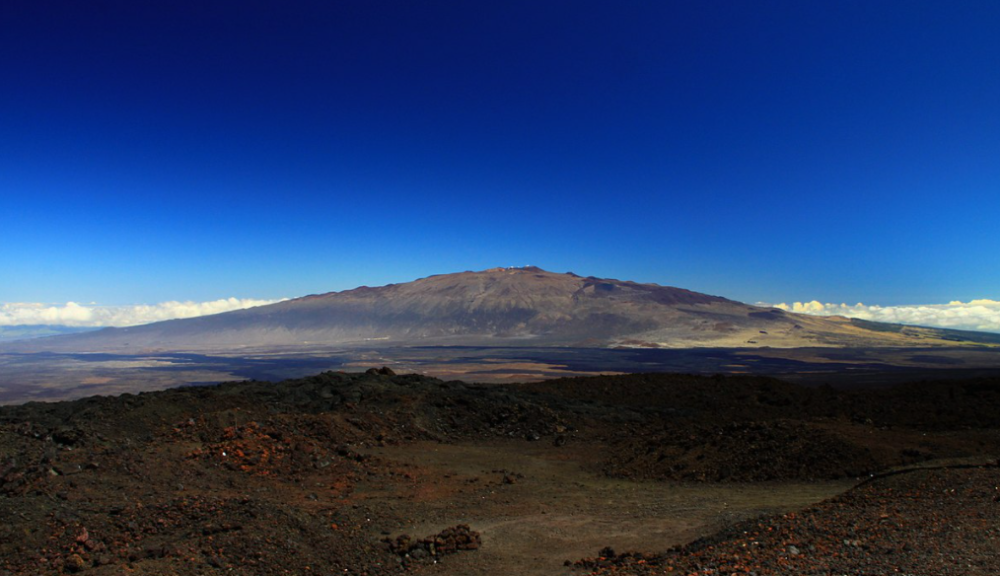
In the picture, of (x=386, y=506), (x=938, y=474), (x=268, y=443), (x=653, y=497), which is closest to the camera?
(x=938, y=474)

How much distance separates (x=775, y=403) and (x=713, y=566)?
21.9 metres

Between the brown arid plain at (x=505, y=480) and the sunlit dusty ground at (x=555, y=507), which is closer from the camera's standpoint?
the brown arid plain at (x=505, y=480)

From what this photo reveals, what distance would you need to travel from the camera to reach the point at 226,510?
844 centimetres

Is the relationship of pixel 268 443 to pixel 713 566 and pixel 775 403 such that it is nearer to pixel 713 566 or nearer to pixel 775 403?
pixel 713 566

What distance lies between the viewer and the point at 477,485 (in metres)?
13.3

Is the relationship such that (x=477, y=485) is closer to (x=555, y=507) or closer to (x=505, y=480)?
(x=505, y=480)

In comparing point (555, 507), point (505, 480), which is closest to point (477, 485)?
point (505, 480)

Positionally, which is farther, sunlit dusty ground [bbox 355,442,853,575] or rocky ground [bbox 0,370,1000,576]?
sunlit dusty ground [bbox 355,442,853,575]

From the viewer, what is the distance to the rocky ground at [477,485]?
22.7 ft

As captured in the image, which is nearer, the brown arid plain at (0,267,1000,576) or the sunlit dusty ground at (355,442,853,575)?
the brown arid plain at (0,267,1000,576)

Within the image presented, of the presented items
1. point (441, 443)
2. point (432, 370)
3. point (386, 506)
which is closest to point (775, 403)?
point (441, 443)

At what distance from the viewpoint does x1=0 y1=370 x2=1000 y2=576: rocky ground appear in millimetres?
6926

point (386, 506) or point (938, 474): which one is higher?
point (938, 474)

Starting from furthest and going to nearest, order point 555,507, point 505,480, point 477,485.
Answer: point 505,480
point 477,485
point 555,507
